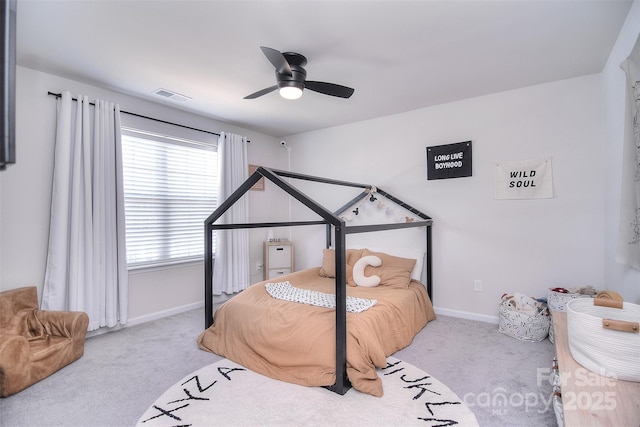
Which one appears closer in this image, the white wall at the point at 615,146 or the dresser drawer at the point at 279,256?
the white wall at the point at 615,146

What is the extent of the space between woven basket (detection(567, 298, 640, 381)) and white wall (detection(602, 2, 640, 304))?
907mm

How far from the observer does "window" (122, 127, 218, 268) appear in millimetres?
3262

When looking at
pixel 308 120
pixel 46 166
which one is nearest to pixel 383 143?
pixel 308 120

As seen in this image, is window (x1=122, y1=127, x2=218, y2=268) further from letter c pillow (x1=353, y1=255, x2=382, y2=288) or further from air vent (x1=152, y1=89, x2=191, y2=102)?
letter c pillow (x1=353, y1=255, x2=382, y2=288)

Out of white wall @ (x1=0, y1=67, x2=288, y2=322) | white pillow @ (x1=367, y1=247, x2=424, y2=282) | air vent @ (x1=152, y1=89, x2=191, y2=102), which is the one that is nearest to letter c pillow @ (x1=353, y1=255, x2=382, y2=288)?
white pillow @ (x1=367, y1=247, x2=424, y2=282)

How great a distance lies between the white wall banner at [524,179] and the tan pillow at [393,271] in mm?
1148

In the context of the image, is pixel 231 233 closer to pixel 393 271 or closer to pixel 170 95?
pixel 170 95

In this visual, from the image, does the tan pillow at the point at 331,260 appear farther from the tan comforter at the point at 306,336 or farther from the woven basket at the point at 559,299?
the woven basket at the point at 559,299

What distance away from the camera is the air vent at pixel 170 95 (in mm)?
3051

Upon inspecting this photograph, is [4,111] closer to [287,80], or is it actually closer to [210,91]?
[287,80]

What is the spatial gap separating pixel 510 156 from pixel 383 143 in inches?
54.8

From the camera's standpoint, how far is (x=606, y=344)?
1177 mm

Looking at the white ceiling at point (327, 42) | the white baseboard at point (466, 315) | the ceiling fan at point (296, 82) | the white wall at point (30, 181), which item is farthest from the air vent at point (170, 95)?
the white baseboard at point (466, 315)

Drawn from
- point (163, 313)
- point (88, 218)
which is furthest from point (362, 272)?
point (88, 218)
